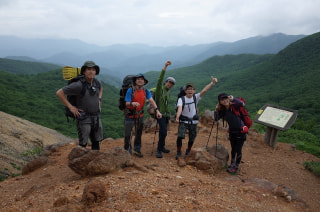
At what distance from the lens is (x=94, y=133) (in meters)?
5.04

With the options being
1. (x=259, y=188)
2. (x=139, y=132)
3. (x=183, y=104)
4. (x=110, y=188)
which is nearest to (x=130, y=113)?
(x=139, y=132)

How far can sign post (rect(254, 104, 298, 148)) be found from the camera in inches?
298

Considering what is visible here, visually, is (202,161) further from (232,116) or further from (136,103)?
(136,103)

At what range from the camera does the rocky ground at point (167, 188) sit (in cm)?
328

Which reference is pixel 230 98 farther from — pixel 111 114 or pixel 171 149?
pixel 111 114

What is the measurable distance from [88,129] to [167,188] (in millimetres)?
2069

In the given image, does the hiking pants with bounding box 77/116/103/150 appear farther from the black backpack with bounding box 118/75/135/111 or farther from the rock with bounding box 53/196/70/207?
the rock with bounding box 53/196/70/207

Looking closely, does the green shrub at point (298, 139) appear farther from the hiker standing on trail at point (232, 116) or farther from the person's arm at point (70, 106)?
the person's arm at point (70, 106)

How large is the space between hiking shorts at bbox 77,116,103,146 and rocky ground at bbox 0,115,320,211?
0.78 metres

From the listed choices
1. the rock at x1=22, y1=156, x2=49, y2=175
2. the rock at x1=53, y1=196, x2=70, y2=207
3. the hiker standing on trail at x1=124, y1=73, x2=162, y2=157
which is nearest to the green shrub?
the hiker standing on trail at x1=124, y1=73, x2=162, y2=157

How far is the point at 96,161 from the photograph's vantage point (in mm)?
4223

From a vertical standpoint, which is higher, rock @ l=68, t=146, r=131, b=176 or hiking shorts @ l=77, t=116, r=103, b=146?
hiking shorts @ l=77, t=116, r=103, b=146

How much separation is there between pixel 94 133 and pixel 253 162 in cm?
476

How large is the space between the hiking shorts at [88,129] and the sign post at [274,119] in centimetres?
560
